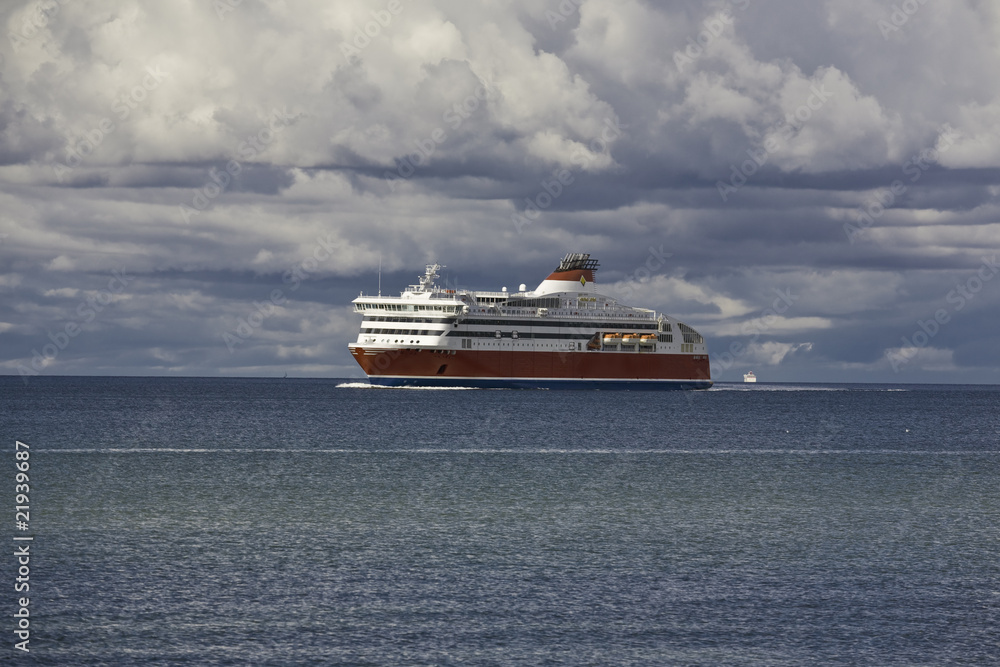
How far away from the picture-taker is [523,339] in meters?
146

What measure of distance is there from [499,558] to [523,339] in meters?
115

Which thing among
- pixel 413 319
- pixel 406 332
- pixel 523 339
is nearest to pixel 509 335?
pixel 523 339

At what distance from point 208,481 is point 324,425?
45058 millimetres

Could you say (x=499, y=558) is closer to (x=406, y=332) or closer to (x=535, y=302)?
(x=406, y=332)

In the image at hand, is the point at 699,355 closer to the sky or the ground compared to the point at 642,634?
closer to the sky

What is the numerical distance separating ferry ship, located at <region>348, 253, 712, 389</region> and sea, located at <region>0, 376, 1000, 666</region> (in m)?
73.5

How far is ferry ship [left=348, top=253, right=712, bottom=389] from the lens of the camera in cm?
14188

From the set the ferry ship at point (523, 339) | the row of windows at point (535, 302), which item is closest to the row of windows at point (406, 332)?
the ferry ship at point (523, 339)

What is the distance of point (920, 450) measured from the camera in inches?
2963

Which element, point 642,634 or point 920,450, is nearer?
point 642,634

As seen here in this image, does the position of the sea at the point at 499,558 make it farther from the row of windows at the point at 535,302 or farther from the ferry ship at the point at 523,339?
the row of windows at the point at 535,302

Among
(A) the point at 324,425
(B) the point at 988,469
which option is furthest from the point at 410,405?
(B) the point at 988,469

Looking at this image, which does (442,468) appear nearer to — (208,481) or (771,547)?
(208,481)

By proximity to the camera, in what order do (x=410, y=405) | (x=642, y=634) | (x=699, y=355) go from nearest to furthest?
(x=642, y=634), (x=410, y=405), (x=699, y=355)
